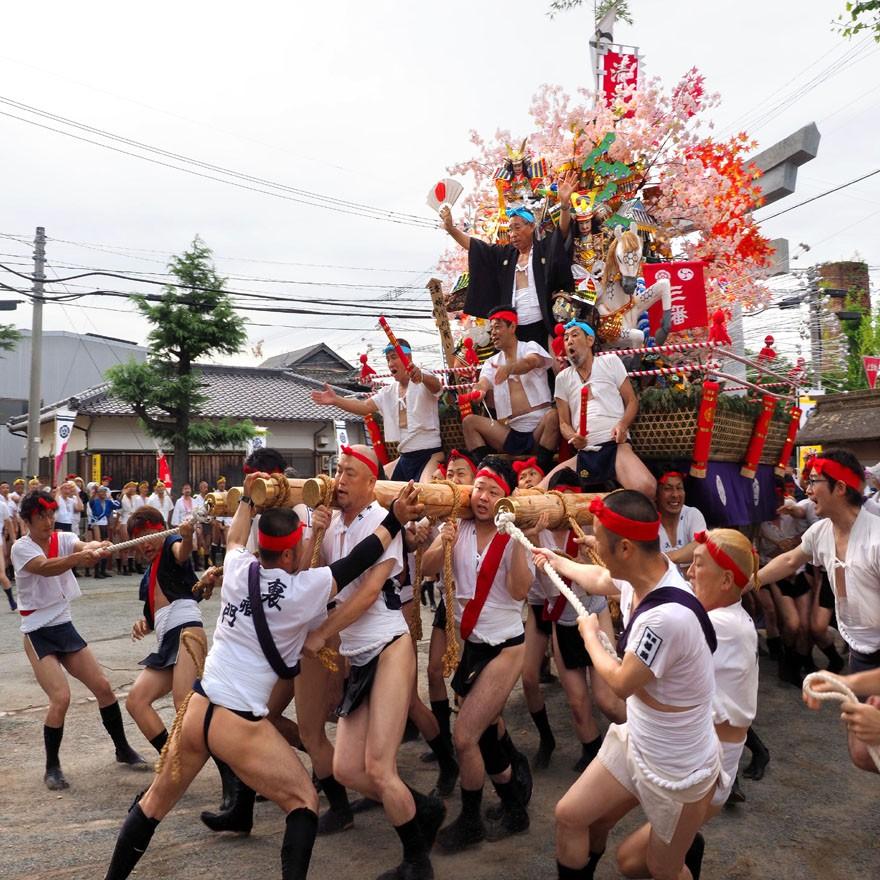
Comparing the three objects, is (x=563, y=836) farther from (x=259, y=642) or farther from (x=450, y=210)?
(x=450, y=210)

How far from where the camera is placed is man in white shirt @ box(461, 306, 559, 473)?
638 centimetres

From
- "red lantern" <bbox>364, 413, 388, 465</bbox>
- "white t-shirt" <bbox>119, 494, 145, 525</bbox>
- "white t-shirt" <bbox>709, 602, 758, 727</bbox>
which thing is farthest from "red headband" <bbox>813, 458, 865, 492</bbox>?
"white t-shirt" <bbox>119, 494, 145, 525</bbox>

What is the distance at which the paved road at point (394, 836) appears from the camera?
4.19 meters

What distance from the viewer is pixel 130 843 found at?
356 cm

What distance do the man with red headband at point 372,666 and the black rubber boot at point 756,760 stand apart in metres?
2.28

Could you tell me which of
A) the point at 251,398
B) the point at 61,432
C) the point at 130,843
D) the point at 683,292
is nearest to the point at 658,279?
the point at 683,292

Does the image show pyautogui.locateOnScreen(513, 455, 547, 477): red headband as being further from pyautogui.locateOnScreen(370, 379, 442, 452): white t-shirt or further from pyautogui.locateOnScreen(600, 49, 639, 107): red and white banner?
pyautogui.locateOnScreen(600, 49, 639, 107): red and white banner

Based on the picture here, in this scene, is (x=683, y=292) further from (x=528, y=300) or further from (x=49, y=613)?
(x=49, y=613)

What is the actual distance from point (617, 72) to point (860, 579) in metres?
6.76

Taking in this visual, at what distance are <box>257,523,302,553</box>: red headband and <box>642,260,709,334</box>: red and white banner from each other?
4.09 metres

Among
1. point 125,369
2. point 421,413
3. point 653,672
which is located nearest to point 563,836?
point 653,672

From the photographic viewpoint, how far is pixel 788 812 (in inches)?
192

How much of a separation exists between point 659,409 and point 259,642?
11.6 ft

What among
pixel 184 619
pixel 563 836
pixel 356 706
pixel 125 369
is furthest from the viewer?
pixel 125 369
